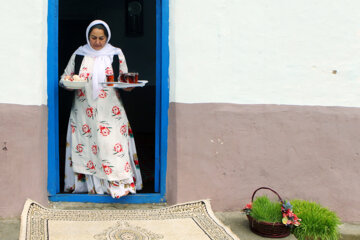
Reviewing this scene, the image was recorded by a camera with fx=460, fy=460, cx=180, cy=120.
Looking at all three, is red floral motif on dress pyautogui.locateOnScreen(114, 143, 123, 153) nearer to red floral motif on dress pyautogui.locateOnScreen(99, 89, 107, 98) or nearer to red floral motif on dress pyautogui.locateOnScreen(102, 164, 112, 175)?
red floral motif on dress pyautogui.locateOnScreen(102, 164, 112, 175)

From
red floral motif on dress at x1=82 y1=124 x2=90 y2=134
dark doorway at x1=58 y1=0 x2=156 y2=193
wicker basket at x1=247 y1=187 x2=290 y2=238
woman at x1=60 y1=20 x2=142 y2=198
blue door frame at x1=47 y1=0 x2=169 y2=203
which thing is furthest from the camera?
dark doorway at x1=58 y1=0 x2=156 y2=193

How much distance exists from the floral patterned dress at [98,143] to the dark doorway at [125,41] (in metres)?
3.77

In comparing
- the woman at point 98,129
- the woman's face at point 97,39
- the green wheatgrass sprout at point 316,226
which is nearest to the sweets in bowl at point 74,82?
the woman at point 98,129

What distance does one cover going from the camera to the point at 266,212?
12.5ft

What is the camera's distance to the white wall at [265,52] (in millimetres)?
4168

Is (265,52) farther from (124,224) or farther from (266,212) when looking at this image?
(124,224)

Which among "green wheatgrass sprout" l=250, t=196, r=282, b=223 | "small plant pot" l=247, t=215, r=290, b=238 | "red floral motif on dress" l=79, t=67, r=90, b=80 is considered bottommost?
"small plant pot" l=247, t=215, r=290, b=238

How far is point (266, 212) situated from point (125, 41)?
17.9 ft

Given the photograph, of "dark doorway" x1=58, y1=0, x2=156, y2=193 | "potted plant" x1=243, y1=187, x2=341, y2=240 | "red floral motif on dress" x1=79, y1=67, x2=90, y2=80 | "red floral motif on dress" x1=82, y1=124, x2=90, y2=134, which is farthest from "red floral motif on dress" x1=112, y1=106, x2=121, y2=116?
"dark doorway" x1=58, y1=0, x2=156, y2=193

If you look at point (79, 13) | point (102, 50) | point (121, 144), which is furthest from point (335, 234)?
point (79, 13)

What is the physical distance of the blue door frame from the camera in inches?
161

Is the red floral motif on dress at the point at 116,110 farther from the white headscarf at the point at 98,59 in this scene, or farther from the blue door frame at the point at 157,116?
the blue door frame at the point at 157,116

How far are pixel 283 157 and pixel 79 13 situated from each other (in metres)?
5.41

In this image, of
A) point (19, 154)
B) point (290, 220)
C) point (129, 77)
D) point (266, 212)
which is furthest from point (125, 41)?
point (290, 220)
